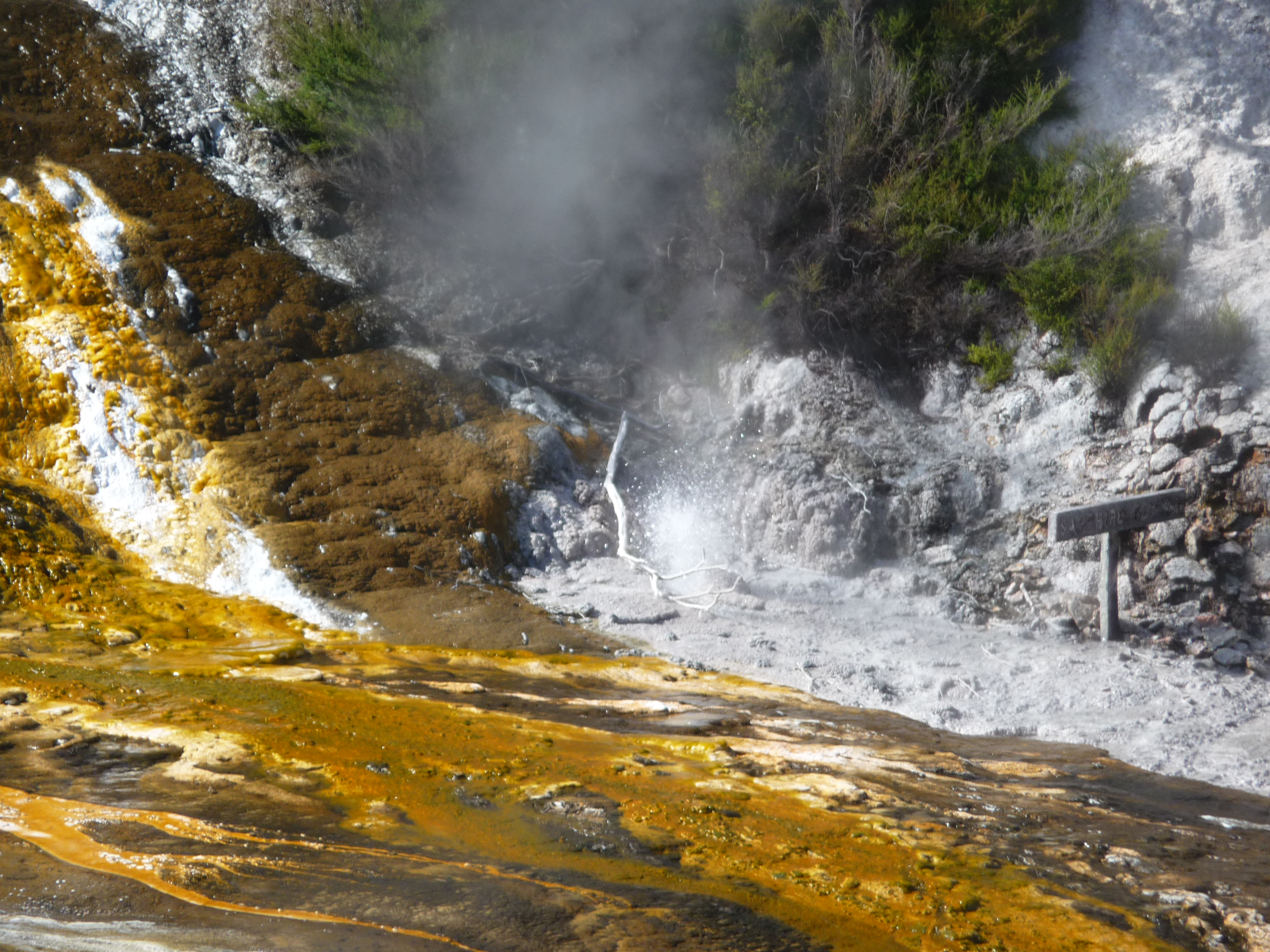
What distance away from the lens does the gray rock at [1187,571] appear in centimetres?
557

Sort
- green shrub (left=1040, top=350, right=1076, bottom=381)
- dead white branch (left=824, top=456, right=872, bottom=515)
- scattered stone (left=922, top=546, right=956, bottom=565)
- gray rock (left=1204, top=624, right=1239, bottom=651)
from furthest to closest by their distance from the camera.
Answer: green shrub (left=1040, top=350, right=1076, bottom=381) → dead white branch (left=824, top=456, right=872, bottom=515) → scattered stone (left=922, top=546, right=956, bottom=565) → gray rock (left=1204, top=624, right=1239, bottom=651)

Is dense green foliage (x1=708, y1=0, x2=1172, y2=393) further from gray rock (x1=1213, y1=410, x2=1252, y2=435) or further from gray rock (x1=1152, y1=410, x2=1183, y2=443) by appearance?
gray rock (x1=1213, y1=410, x2=1252, y2=435)

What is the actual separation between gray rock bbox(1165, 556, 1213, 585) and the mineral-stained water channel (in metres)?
2.22

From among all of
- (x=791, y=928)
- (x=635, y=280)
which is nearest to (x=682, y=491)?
(x=635, y=280)

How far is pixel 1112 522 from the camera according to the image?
534 centimetres

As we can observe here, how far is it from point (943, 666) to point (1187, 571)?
1.94 metres

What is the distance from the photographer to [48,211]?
22.5 feet

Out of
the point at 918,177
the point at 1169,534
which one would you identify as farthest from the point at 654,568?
the point at 918,177

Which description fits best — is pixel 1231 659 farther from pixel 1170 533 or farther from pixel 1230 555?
pixel 1170 533

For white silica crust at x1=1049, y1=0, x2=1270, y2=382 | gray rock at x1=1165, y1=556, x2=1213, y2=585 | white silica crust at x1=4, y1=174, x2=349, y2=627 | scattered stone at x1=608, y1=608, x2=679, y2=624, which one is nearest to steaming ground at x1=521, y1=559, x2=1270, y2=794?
scattered stone at x1=608, y1=608, x2=679, y2=624

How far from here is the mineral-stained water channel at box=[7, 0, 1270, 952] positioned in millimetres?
2266

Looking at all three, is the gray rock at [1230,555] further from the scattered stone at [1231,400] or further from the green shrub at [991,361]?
the green shrub at [991,361]

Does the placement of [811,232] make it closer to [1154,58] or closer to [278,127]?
[1154,58]

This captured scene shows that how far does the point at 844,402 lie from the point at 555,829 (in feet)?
17.7
